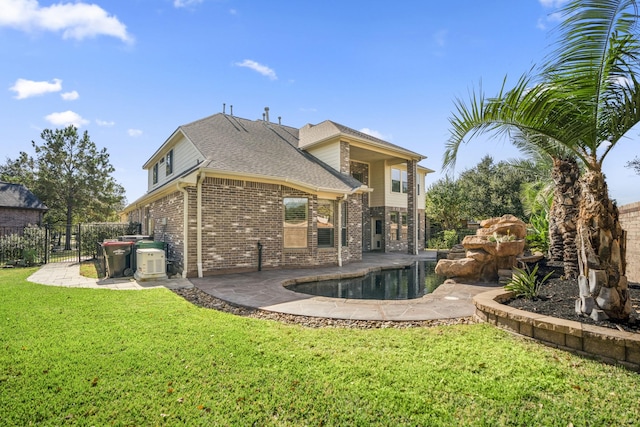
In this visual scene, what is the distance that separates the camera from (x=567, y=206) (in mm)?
6562

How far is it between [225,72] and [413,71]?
6.64 metres

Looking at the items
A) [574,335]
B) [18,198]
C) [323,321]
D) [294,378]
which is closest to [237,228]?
[323,321]

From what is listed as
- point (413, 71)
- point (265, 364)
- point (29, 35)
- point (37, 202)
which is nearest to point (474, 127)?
point (265, 364)

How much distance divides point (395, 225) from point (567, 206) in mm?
12176

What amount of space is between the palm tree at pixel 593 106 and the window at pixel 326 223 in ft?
25.8

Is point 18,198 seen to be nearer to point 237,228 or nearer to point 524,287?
point 237,228

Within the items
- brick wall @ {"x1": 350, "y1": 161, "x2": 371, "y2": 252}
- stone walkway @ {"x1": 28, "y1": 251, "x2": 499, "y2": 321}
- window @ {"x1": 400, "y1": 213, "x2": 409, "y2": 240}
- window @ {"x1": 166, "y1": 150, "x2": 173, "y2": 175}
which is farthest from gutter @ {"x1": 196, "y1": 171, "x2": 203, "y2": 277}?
window @ {"x1": 400, "y1": 213, "x2": 409, "y2": 240}

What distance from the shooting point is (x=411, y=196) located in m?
16.7

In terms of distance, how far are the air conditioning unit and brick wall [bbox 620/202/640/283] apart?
1122cm

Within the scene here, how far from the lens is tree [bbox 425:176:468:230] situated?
23.8m

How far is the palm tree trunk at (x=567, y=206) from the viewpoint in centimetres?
631

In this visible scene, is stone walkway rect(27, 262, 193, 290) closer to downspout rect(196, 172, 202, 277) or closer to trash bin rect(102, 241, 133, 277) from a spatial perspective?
trash bin rect(102, 241, 133, 277)

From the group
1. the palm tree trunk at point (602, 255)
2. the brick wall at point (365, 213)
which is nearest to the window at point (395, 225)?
the brick wall at point (365, 213)

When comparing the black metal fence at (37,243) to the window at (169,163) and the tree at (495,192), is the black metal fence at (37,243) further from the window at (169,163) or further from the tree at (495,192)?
the tree at (495,192)
